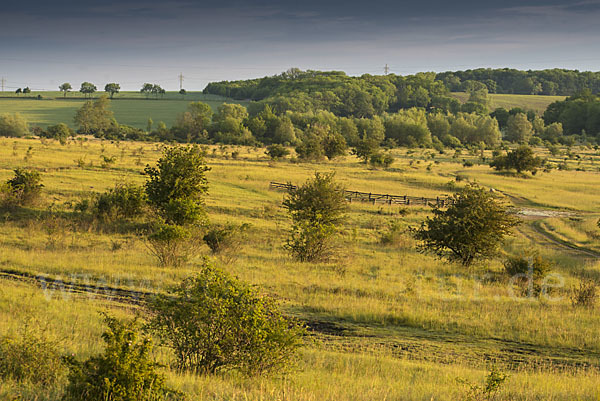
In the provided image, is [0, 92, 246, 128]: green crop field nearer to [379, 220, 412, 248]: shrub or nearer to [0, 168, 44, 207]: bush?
[0, 168, 44, 207]: bush

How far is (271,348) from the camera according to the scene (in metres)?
9.24

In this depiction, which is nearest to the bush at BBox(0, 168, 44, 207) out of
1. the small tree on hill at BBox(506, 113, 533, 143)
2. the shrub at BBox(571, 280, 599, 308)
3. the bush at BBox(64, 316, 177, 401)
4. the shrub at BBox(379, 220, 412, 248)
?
the shrub at BBox(379, 220, 412, 248)

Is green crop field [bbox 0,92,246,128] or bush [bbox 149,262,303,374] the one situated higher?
green crop field [bbox 0,92,246,128]

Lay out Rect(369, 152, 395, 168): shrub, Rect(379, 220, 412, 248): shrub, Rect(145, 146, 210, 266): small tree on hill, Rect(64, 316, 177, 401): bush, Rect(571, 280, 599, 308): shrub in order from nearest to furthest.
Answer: Rect(64, 316, 177, 401): bush
Rect(571, 280, 599, 308): shrub
Rect(145, 146, 210, 266): small tree on hill
Rect(379, 220, 412, 248): shrub
Rect(369, 152, 395, 168): shrub

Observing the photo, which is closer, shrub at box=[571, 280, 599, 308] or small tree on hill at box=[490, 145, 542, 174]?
shrub at box=[571, 280, 599, 308]

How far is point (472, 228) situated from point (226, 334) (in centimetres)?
1916

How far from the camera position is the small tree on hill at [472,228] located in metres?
25.5

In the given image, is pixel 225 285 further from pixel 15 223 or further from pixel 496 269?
pixel 15 223

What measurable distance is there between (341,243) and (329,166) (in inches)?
1696

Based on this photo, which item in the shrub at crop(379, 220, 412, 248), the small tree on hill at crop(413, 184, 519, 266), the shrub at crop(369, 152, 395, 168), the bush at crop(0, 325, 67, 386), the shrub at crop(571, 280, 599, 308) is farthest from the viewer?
the shrub at crop(369, 152, 395, 168)

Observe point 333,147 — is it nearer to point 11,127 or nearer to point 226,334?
point 11,127

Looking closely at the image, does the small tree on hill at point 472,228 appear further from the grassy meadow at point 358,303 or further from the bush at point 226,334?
the bush at point 226,334

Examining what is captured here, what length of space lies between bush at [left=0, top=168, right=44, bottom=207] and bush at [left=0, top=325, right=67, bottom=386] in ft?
81.4

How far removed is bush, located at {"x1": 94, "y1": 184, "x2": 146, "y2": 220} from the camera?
1158 inches
